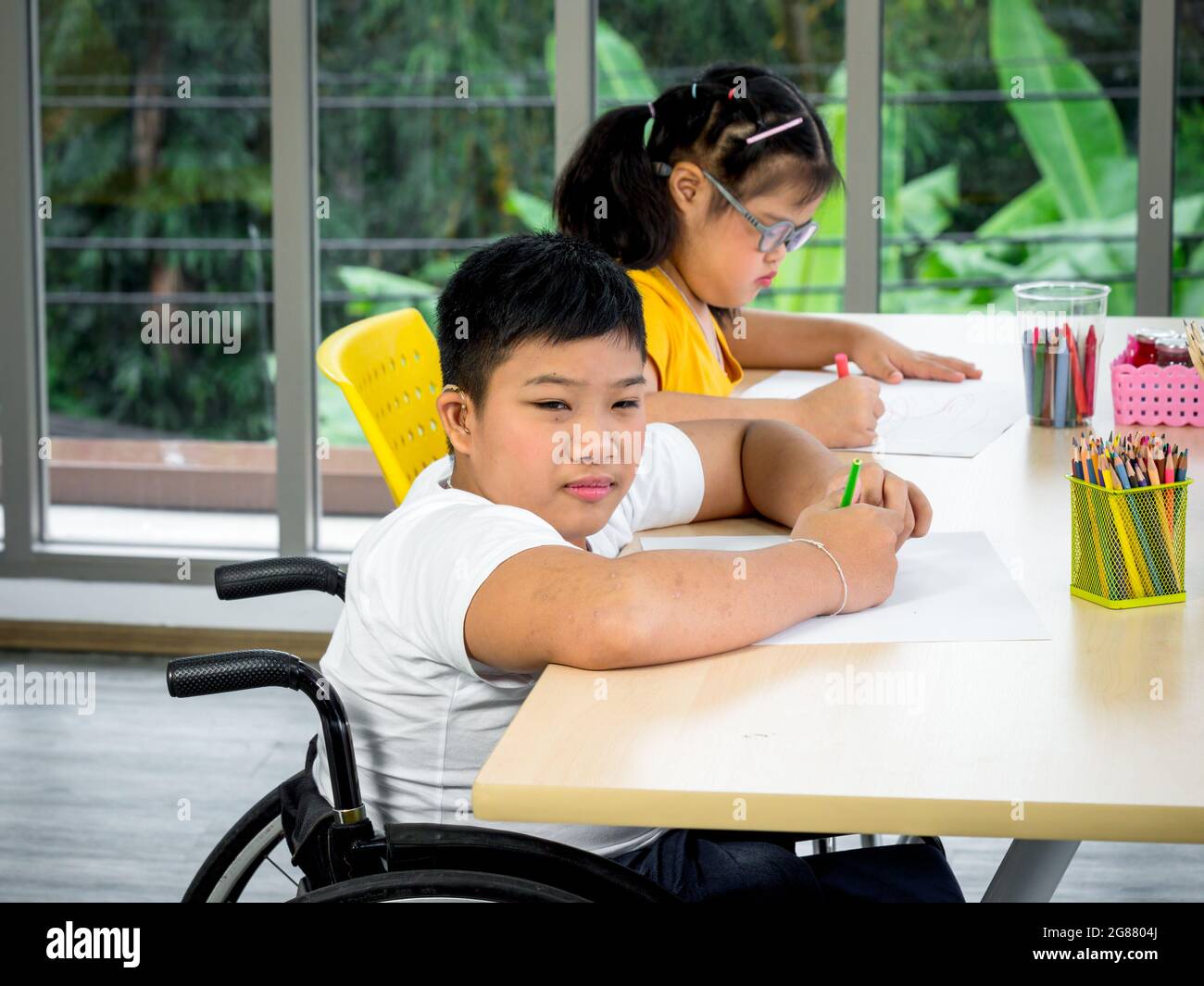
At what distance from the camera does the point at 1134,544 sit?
1234 mm

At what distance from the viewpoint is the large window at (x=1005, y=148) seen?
325 centimetres

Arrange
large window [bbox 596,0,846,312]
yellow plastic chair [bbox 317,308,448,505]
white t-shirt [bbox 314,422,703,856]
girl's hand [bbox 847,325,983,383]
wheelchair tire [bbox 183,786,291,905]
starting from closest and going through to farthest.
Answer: white t-shirt [bbox 314,422,703,856] → wheelchair tire [bbox 183,786,291,905] → yellow plastic chair [bbox 317,308,448,505] → girl's hand [bbox 847,325,983,383] → large window [bbox 596,0,846,312]

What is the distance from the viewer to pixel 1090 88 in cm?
326

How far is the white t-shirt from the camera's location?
1.15m

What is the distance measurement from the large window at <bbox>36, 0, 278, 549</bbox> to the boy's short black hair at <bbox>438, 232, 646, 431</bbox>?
7.70 feet

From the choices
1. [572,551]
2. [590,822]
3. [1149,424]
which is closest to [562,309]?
[572,551]

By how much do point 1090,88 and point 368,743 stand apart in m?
2.65

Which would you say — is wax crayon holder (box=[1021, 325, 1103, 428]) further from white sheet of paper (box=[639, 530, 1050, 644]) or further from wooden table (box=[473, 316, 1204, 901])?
→ wooden table (box=[473, 316, 1204, 901])

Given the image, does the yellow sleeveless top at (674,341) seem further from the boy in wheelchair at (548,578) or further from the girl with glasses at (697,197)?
the boy in wheelchair at (548,578)

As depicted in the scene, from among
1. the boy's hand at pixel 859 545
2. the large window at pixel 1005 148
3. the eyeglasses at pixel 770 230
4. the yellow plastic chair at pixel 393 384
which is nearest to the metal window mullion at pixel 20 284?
the yellow plastic chair at pixel 393 384

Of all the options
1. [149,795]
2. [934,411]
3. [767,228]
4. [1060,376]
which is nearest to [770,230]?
[767,228]

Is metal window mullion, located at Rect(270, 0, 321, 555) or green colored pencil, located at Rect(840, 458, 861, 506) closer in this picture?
green colored pencil, located at Rect(840, 458, 861, 506)

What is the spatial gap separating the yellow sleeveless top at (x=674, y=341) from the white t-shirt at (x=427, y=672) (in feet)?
2.43

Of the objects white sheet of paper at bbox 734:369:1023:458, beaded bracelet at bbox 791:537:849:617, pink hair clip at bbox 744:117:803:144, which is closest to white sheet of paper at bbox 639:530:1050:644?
beaded bracelet at bbox 791:537:849:617
